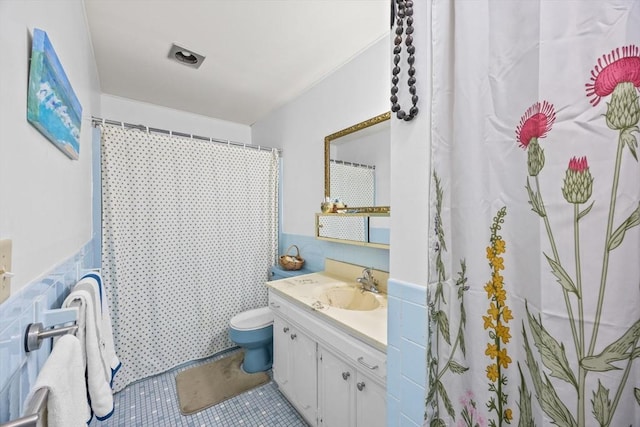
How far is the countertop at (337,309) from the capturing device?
1047mm

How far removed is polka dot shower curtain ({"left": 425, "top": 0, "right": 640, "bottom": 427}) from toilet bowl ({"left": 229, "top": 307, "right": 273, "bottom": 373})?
59.2 inches

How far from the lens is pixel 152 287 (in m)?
1.94

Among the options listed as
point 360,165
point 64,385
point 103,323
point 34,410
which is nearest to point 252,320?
point 103,323

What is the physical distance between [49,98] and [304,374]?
165 cm

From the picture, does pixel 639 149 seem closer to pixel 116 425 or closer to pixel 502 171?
pixel 502 171

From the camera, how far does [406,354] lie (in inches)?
32.1

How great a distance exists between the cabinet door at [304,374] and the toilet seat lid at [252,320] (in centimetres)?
45

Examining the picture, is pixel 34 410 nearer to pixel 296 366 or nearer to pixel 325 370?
pixel 325 370

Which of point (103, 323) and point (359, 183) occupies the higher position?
point (359, 183)

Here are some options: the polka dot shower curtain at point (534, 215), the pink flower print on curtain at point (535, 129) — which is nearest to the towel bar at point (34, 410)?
the polka dot shower curtain at point (534, 215)

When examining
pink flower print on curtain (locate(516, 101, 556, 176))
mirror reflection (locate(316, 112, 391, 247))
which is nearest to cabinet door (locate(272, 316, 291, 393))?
mirror reflection (locate(316, 112, 391, 247))

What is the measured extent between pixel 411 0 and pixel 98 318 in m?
1.54

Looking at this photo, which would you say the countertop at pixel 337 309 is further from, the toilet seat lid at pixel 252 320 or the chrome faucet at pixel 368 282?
the toilet seat lid at pixel 252 320

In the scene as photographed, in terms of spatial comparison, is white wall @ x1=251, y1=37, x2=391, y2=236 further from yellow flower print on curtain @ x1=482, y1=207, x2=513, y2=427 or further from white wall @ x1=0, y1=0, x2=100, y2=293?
white wall @ x1=0, y1=0, x2=100, y2=293
